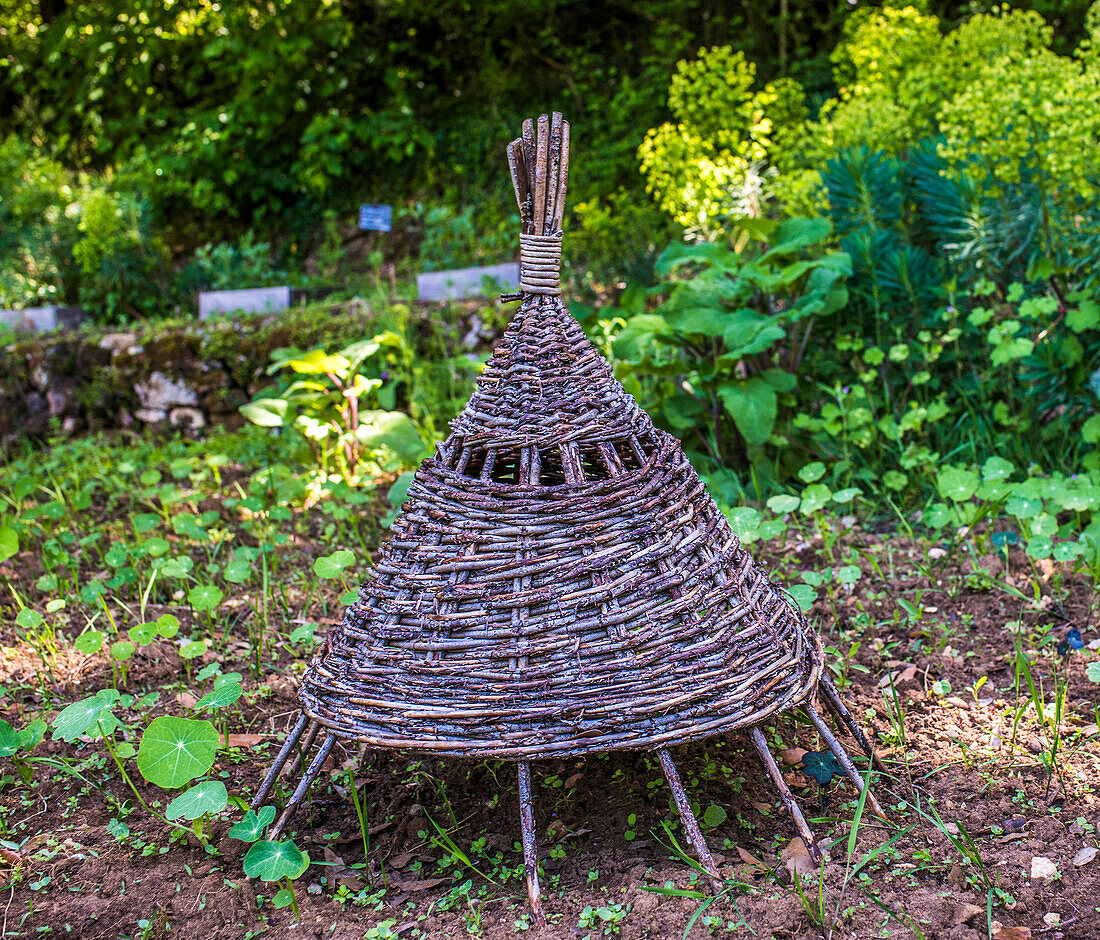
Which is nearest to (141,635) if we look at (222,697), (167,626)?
(167,626)

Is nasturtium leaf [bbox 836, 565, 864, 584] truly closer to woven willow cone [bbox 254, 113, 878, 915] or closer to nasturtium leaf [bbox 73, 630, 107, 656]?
woven willow cone [bbox 254, 113, 878, 915]

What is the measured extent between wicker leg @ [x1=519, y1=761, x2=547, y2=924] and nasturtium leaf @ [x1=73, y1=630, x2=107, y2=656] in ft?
4.08

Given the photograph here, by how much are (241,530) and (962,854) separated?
8.60 ft

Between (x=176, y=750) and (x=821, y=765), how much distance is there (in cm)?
117

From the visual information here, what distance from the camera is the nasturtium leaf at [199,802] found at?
137 centimetres

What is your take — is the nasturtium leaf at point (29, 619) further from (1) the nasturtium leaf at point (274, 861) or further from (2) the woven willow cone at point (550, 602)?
(1) the nasturtium leaf at point (274, 861)

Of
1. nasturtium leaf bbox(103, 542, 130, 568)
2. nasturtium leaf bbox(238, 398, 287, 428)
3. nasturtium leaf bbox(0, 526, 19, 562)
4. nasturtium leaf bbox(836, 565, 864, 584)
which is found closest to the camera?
nasturtium leaf bbox(836, 565, 864, 584)

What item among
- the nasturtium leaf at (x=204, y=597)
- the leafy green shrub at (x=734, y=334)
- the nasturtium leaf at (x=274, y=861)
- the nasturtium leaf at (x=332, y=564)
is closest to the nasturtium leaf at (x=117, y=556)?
the nasturtium leaf at (x=204, y=597)

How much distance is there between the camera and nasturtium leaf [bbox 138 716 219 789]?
53.8 inches

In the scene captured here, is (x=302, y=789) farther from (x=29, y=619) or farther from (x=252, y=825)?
(x=29, y=619)

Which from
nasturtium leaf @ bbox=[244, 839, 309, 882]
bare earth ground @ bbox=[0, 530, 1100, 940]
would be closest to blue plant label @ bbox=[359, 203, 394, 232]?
bare earth ground @ bbox=[0, 530, 1100, 940]

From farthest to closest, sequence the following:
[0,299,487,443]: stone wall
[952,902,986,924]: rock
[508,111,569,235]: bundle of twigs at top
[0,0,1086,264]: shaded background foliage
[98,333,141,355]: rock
Result: 1. [0,0,1086,264]: shaded background foliage
2. [98,333,141,355]: rock
3. [0,299,487,443]: stone wall
4. [508,111,569,235]: bundle of twigs at top
5. [952,902,986,924]: rock

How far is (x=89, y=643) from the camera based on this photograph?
1974mm

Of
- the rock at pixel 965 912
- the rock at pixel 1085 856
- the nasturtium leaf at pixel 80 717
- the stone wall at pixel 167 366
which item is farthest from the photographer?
the stone wall at pixel 167 366
